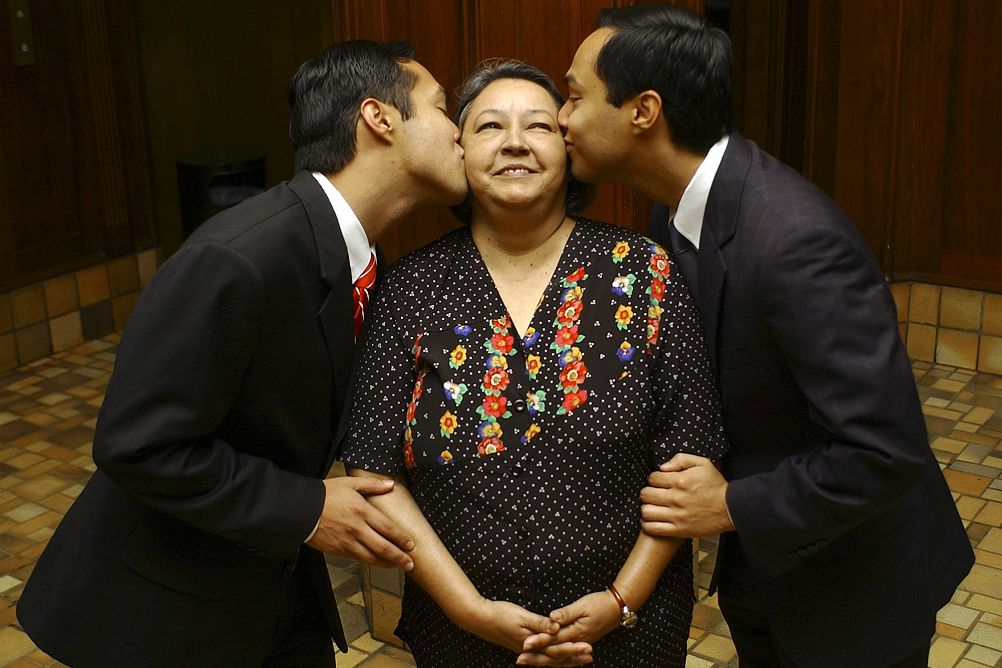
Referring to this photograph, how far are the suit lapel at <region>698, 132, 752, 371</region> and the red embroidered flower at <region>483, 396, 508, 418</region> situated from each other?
1.21 ft

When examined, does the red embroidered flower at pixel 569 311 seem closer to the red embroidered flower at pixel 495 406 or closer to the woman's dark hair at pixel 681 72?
the red embroidered flower at pixel 495 406

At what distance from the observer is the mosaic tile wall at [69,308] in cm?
544

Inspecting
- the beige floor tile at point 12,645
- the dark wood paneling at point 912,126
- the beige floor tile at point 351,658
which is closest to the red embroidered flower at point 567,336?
the beige floor tile at point 351,658

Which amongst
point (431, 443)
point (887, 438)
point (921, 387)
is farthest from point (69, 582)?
point (921, 387)

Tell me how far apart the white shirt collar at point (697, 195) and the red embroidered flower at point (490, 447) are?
0.49m

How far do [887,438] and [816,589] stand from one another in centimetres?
36

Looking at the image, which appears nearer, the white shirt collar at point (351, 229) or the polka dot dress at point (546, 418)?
the polka dot dress at point (546, 418)

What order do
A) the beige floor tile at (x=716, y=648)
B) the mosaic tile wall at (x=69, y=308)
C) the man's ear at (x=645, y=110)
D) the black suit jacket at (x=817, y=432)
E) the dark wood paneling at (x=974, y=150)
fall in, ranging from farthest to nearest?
1. the mosaic tile wall at (x=69, y=308)
2. the dark wood paneling at (x=974, y=150)
3. the beige floor tile at (x=716, y=648)
4. the man's ear at (x=645, y=110)
5. the black suit jacket at (x=817, y=432)

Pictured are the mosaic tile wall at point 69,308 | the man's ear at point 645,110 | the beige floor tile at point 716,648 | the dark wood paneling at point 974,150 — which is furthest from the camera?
the mosaic tile wall at point 69,308

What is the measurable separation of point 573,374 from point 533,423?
108 millimetres

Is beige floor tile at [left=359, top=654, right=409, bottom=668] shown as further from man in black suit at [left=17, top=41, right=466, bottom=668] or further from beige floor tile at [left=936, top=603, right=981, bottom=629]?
beige floor tile at [left=936, top=603, right=981, bottom=629]

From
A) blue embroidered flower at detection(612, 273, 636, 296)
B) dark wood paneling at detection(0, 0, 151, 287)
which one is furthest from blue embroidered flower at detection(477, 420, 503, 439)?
dark wood paneling at detection(0, 0, 151, 287)

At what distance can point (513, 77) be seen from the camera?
220cm

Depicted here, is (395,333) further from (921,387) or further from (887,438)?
(921,387)
